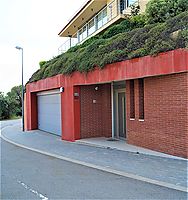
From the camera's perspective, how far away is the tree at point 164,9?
46.8 feet

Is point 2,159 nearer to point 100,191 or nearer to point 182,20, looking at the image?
point 100,191

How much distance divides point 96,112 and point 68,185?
368 inches

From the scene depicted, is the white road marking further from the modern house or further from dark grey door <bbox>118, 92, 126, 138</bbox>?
dark grey door <bbox>118, 92, 126, 138</bbox>

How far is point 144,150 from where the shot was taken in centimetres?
1158

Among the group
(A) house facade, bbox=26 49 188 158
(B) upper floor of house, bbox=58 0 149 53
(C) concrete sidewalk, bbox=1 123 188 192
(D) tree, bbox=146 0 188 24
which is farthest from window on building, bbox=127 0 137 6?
(C) concrete sidewalk, bbox=1 123 188 192

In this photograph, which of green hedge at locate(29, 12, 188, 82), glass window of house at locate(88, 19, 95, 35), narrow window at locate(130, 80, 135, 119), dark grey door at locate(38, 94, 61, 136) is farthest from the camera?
glass window of house at locate(88, 19, 95, 35)

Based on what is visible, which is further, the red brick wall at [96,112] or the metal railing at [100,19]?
the metal railing at [100,19]

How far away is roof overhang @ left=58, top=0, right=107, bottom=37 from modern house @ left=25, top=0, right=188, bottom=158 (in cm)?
20

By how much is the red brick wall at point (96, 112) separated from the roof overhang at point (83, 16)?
1155cm

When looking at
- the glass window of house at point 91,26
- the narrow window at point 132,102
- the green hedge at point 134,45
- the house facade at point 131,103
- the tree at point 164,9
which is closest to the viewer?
the house facade at point 131,103

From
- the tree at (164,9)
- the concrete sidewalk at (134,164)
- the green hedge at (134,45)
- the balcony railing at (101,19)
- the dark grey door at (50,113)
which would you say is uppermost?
the balcony railing at (101,19)

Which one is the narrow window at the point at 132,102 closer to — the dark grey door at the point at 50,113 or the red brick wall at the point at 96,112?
the red brick wall at the point at 96,112

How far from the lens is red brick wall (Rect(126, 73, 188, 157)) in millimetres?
9953

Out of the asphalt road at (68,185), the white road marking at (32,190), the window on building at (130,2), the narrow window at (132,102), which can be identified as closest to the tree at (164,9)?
the narrow window at (132,102)
